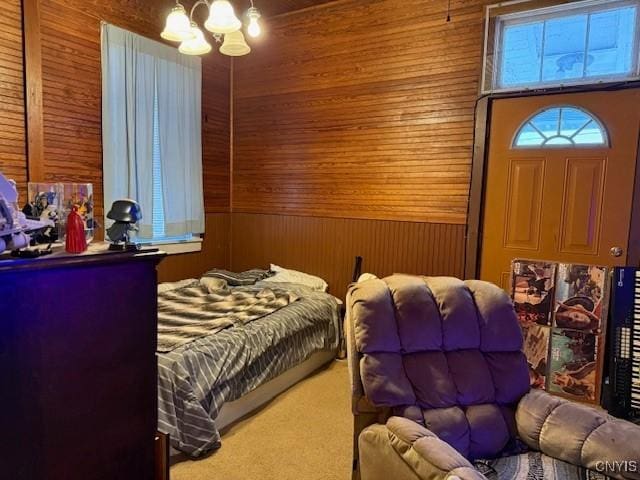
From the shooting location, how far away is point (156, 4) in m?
3.74

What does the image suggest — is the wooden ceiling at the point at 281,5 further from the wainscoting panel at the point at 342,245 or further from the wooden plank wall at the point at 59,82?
the wainscoting panel at the point at 342,245

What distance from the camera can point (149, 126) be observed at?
3738 mm

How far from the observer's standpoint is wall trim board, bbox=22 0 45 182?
9.66 feet

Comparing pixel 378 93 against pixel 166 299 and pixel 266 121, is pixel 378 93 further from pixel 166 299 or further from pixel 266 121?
pixel 166 299

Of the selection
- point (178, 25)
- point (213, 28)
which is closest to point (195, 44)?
point (178, 25)

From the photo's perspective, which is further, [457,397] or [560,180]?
[560,180]

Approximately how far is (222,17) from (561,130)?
245 centimetres

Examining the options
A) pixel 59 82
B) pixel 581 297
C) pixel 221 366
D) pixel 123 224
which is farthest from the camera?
pixel 59 82

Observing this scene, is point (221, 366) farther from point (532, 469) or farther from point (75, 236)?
point (532, 469)

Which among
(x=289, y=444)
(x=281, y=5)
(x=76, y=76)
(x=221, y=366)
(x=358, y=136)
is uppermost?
(x=281, y=5)

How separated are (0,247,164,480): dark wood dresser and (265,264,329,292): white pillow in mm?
2771

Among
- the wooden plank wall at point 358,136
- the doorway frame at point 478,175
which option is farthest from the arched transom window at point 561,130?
the wooden plank wall at point 358,136

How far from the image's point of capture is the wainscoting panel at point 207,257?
4066 millimetres

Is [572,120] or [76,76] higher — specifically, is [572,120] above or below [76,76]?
below
